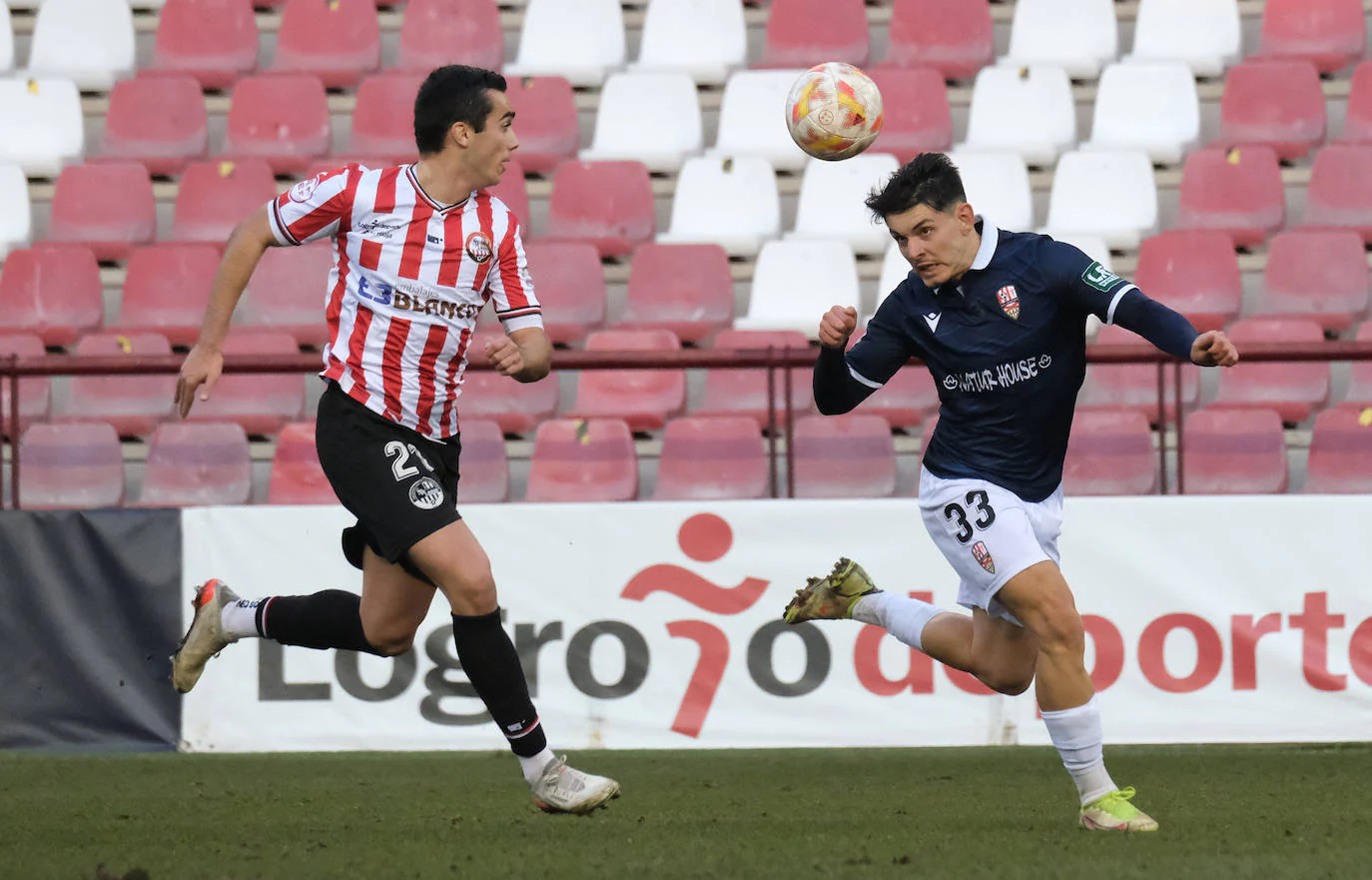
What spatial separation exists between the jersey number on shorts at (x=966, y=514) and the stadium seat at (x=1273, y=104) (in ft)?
21.6

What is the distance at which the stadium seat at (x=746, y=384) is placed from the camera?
9094mm

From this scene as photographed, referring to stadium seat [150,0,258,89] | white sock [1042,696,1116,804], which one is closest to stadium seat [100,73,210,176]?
stadium seat [150,0,258,89]

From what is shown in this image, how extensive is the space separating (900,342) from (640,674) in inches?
110

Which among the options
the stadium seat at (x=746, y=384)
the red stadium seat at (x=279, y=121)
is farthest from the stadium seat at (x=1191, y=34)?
the red stadium seat at (x=279, y=121)

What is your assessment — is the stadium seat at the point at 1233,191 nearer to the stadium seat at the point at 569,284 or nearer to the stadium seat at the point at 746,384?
the stadium seat at the point at 746,384

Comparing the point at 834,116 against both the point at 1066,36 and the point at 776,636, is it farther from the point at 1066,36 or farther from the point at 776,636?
the point at 1066,36

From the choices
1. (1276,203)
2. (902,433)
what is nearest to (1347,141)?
(1276,203)

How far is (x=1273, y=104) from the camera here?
36.5 ft

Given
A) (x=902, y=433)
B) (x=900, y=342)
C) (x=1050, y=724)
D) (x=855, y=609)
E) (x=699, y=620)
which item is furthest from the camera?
(x=902, y=433)

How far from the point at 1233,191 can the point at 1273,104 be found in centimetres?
85

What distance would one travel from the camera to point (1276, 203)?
1064cm

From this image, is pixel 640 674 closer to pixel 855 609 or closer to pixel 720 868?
pixel 855 609

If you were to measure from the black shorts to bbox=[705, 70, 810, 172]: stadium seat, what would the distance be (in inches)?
249

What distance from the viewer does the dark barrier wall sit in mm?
7953
